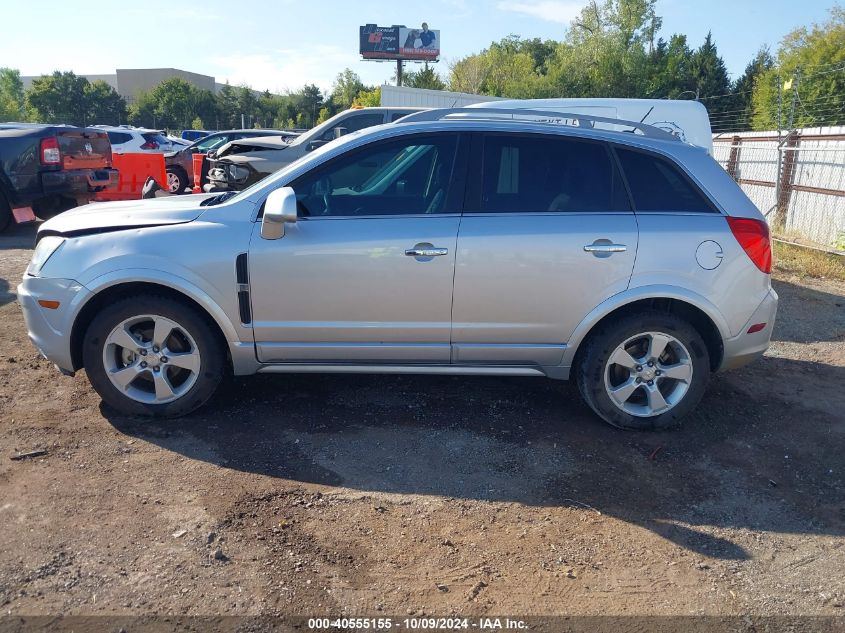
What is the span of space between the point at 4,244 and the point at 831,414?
10.5 meters

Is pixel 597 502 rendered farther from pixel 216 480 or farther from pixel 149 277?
pixel 149 277

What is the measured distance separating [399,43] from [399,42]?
0.54 ft

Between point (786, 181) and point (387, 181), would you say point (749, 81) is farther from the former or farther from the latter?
point (387, 181)

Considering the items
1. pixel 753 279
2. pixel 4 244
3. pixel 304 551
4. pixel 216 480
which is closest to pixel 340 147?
pixel 216 480

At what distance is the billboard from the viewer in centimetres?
6412

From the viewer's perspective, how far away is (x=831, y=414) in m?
4.67

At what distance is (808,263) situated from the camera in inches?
383

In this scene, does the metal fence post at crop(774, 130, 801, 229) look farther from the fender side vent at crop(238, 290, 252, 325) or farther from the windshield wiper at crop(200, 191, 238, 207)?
the fender side vent at crop(238, 290, 252, 325)

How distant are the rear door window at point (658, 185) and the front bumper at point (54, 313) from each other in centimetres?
341

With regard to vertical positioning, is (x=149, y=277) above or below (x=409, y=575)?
above

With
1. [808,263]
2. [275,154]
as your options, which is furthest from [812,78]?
[275,154]

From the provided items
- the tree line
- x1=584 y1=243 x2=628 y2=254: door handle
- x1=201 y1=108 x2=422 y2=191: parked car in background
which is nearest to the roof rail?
x1=584 y1=243 x2=628 y2=254: door handle

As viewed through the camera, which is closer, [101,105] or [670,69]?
[670,69]

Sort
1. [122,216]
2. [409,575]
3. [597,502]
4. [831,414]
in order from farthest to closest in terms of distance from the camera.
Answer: [831,414] → [122,216] → [597,502] → [409,575]
